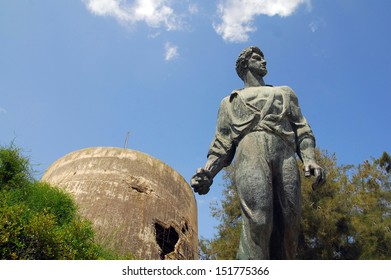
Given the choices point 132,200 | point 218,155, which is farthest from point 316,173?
point 132,200

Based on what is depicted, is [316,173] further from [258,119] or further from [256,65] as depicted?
[256,65]

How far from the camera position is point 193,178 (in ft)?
11.3

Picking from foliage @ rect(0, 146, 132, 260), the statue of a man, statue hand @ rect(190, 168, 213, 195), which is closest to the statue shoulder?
the statue of a man

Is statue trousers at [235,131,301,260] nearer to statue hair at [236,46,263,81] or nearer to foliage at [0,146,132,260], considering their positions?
statue hair at [236,46,263,81]

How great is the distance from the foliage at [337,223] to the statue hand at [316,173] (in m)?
10.9

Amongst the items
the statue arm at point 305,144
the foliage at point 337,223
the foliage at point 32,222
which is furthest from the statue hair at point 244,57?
the foliage at point 337,223

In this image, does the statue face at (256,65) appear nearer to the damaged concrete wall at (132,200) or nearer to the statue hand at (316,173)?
the statue hand at (316,173)

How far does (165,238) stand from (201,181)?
14033mm

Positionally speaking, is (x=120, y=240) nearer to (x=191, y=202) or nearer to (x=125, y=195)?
(x=125, y=195)

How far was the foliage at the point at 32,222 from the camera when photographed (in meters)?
8.82

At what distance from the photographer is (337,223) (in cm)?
1409
